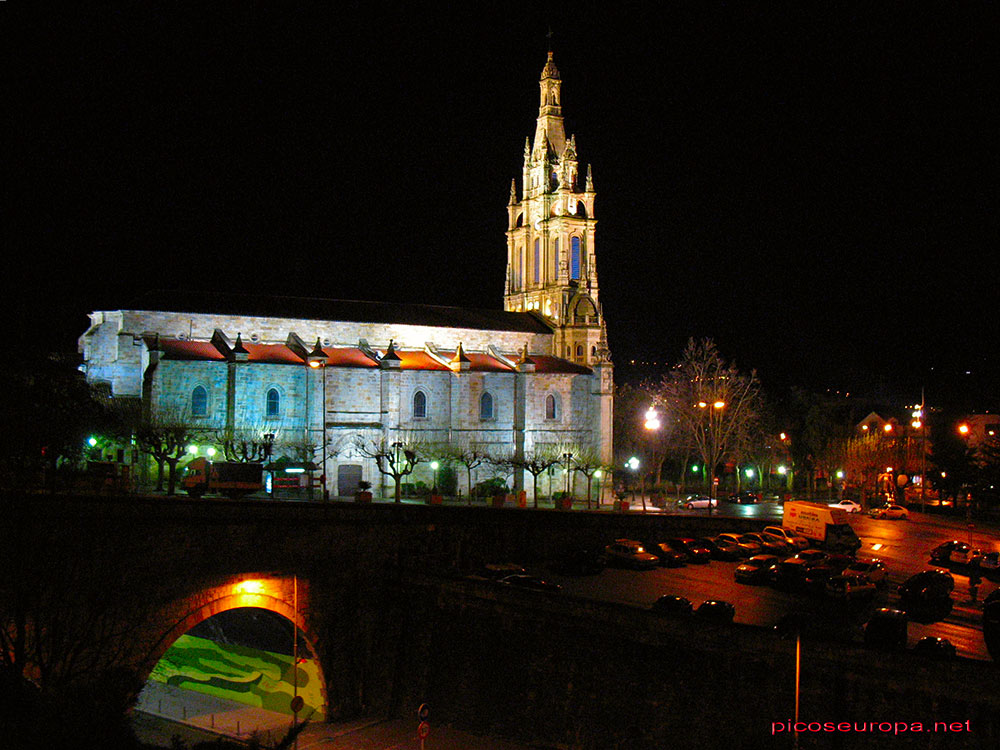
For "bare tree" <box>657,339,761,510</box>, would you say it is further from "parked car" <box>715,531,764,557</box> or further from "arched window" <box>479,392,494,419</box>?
"parked car" <box>715,531,764,557</box>

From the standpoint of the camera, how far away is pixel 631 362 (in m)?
103

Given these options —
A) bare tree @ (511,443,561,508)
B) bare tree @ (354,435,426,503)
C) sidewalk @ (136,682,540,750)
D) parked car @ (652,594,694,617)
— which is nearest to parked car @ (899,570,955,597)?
parked car @ (652,594,694,617)

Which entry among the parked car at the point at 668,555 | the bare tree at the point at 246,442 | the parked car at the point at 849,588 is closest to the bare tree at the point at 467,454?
the bare tree at the point at 246,442

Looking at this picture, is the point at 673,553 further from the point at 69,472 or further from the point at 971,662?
the point at 69,472

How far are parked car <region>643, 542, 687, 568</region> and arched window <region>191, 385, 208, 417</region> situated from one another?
25.5 meters

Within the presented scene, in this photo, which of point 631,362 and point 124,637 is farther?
point 631,362

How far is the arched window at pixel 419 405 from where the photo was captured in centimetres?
5559

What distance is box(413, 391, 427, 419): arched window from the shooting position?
55594 mm

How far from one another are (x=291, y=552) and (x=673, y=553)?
13507mm

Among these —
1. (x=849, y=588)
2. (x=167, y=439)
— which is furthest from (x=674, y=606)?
(x=167, y=439)

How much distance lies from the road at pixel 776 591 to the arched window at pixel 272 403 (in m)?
23.4

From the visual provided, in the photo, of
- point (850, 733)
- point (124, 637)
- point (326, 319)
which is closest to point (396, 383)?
point (326, 319)

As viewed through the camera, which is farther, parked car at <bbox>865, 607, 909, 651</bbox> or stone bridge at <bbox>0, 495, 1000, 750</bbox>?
parked car at <bbox>865, 607, 909, 651</bbox>

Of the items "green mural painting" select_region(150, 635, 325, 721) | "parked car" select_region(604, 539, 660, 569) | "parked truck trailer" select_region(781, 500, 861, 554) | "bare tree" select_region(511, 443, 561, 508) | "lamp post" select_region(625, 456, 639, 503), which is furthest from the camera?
"lamp post" select_region(625, 456, 639, 503)
